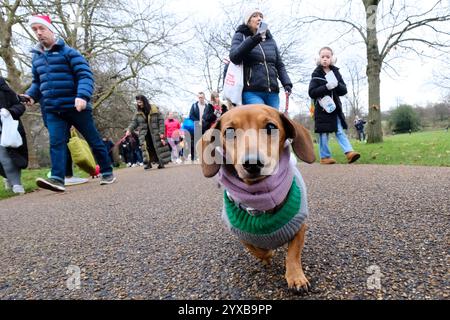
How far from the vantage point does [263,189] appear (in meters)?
1.59

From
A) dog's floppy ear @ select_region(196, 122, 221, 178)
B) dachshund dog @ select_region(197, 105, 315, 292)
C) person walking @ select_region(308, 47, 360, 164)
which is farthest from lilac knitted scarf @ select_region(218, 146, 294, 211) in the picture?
person walking @ select_region(308, 47, 360, 164)

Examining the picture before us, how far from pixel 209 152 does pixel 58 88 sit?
12.7 ft

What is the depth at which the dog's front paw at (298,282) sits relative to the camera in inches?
58.4

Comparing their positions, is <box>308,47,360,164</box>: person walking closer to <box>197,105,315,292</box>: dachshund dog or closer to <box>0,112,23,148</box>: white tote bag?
<box>197,105,315,292</box>: dachshund dog

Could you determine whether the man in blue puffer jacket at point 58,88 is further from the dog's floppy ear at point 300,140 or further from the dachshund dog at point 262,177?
the dog's floppy ear at point 300,140

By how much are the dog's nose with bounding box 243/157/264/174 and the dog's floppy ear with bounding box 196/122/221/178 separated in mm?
324

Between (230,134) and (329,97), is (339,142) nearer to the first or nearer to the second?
(329,97)

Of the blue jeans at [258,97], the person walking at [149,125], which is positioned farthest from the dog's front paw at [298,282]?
the person walking at [149,125]

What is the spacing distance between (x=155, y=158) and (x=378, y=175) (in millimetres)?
6687

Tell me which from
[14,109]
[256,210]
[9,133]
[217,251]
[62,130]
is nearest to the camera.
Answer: [256,210]

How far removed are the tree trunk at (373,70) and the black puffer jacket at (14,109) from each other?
9597 millimetres

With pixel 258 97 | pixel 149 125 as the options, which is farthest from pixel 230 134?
pixel 149 125

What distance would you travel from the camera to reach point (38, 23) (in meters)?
4.69

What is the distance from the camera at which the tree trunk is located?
1059 centimetres
